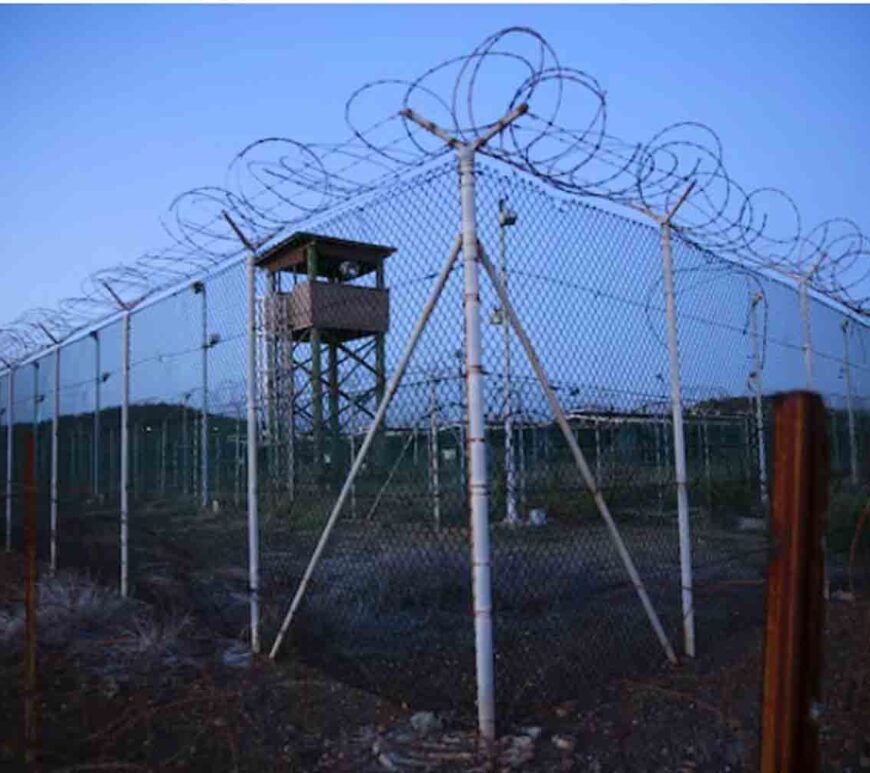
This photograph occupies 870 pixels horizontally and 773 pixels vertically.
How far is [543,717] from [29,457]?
314 centimetres

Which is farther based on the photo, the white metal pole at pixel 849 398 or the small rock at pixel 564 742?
the white metal pole at pixel 849 398

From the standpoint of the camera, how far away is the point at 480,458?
3.75m

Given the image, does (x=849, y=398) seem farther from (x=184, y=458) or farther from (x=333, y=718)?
(x=184, y=458)

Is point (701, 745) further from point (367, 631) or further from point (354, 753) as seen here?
point (367, 631)

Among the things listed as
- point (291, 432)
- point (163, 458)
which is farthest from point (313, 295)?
point (163, 458)

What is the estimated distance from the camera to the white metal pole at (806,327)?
7027 mm

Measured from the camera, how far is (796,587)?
178 cm

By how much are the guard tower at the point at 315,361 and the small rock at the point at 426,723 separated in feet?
6.48

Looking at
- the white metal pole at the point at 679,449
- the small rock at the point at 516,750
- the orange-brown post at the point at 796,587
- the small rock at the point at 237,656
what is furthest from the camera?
the small rock at the point at 237,656

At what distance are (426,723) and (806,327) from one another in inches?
214

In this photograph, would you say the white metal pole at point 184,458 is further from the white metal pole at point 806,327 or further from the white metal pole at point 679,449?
the white metal pole at point 806,327

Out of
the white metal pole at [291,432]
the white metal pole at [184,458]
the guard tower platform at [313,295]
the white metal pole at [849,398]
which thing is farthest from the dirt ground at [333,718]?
the white metal pole at [184,458]

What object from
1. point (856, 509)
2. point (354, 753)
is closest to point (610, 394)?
point (354, 753)

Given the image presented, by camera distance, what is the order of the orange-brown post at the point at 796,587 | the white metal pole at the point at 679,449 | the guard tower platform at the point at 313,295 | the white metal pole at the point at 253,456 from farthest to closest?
the guard tower platform at the point at 313,295
the white metal pole at the point at 253,456
the white metal pole at the point at 679,449
the orange-brown post at the point at 796,587
